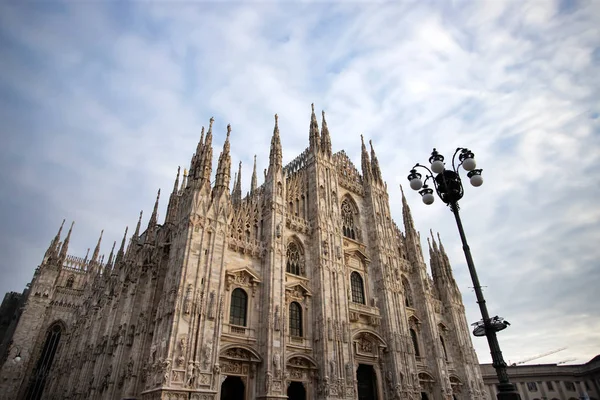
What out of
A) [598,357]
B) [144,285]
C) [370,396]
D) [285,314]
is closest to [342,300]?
[285,314]

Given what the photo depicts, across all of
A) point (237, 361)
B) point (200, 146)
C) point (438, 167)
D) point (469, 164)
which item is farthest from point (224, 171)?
point (469, 164)

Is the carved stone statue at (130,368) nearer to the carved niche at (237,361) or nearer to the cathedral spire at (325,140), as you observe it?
the carved niche at (237,361)

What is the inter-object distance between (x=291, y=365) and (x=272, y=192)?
11545 millimetres

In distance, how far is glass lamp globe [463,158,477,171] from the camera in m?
12.1

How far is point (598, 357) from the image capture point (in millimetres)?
56875

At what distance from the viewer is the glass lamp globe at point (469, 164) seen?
39.6 feet

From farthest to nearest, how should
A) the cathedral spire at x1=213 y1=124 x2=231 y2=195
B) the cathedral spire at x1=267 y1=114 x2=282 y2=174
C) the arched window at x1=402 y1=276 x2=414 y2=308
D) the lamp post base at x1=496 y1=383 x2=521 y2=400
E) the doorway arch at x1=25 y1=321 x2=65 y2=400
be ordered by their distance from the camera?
the doorway arch at x1=25 y1=321 x2=65 y2=400, the arched window at x1=402 y1=276 x2=414 y2=308, the cathedral spire at x1=267 y1=114 x2=282 y2=174, the cathedral spire at x1=213 y1=124 x2=231 y2=195, the lamp post base at x1=496 y1=383 x2=521 y2=400

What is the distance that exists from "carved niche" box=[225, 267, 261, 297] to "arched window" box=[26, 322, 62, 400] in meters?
35.3

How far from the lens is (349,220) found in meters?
34.0

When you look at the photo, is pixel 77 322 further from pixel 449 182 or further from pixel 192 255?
pixel 449 182

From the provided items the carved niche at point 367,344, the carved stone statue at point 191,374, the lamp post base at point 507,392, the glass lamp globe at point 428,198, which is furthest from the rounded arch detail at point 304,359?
the lamp post base at point 507,392

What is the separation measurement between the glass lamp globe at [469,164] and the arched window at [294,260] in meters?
16.7

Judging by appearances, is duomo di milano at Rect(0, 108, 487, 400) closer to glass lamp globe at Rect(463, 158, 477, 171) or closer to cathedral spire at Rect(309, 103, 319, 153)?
cathedral spire at Rect(309, 103, 319, 153)

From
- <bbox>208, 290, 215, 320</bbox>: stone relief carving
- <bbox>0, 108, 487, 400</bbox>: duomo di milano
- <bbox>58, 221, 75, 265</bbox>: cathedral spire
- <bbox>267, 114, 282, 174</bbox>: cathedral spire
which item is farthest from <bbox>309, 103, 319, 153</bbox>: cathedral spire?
<bbox>58, 221, 75, 265</bbox>: cathedral spire
